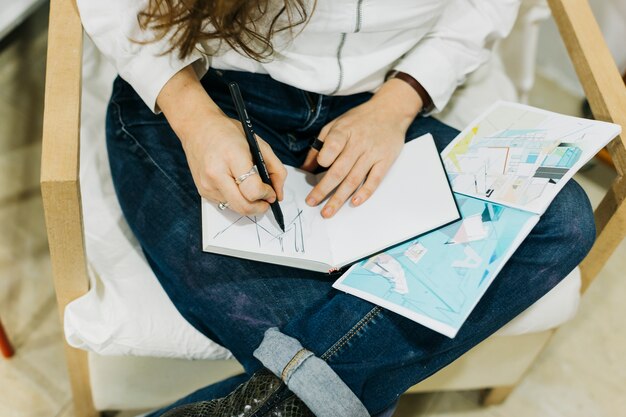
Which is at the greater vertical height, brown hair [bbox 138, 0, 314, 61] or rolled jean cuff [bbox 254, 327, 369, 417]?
brown hair [bbox 138, 0, 314, 61]

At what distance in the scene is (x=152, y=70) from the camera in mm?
855

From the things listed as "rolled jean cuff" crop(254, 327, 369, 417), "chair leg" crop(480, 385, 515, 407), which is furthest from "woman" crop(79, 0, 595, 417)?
"chair leg" crop(480, 385, 515, 407)

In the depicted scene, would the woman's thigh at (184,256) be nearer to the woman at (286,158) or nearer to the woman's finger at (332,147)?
the woman at (286,158)

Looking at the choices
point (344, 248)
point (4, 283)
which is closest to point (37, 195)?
point (4, 283)

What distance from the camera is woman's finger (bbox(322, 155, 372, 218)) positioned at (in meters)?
0.87

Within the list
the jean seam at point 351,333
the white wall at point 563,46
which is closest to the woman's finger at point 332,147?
the jean seam at point 351,333

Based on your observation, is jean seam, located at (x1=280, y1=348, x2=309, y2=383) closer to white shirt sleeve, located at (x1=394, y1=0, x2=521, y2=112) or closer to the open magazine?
the open magazine

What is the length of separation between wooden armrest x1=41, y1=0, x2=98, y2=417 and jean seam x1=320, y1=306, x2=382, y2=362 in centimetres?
33

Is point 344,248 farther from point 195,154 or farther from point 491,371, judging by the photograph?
point 491,371

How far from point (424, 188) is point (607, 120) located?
0.94 feet

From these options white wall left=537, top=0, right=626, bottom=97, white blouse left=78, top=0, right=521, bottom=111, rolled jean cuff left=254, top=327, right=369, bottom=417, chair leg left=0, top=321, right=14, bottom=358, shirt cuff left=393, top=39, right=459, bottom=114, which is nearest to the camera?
rolled jean cuff left=254, top=327, right=369, bottom=417

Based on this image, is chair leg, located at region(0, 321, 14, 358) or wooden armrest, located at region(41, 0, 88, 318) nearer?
wooden armrest, located at region(41, 0, 88, 318)

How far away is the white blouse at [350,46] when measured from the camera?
0.85m

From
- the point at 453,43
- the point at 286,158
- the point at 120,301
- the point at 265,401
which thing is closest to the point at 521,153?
the point at 453,43
